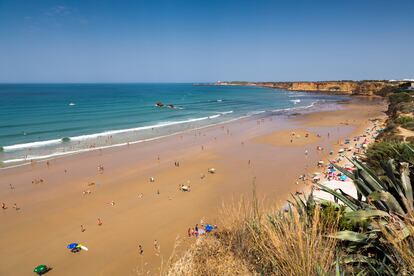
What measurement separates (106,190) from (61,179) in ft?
14.4

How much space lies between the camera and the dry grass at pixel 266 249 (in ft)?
12.1

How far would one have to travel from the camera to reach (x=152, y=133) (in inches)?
1382

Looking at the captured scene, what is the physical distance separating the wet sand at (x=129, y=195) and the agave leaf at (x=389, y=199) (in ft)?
24.6

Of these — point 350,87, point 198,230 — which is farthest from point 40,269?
point 350,87

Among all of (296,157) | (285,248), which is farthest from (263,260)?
(296,157)

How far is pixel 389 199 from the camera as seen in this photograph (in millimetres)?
4031

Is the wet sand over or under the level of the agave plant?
under

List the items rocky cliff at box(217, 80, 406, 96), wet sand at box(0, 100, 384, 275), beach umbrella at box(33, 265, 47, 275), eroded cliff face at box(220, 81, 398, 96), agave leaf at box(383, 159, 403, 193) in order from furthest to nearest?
eroded cliff face at box(220, 81, 398, 96), rocky cliff at box(217, 80, 406, 96), wet sand at box(0, 100, 384, 275), beach umbrella at box(33, 265, 47, 275), agave leaf at box(383, 159, 403, 193)

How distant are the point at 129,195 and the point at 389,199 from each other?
14.7 meters

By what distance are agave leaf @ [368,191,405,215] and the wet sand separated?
749cm

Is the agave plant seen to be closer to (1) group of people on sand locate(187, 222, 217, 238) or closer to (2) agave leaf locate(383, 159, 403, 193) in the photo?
(2) agave leaf locate(383, 159, 403, 193)

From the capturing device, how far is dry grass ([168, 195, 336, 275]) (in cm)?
370

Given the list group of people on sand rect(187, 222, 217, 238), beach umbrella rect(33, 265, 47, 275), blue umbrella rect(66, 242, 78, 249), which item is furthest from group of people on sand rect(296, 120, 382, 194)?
beach umbrella rect(33, 265, 47, 275)

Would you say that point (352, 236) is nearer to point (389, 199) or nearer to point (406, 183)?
point (389, 199)
